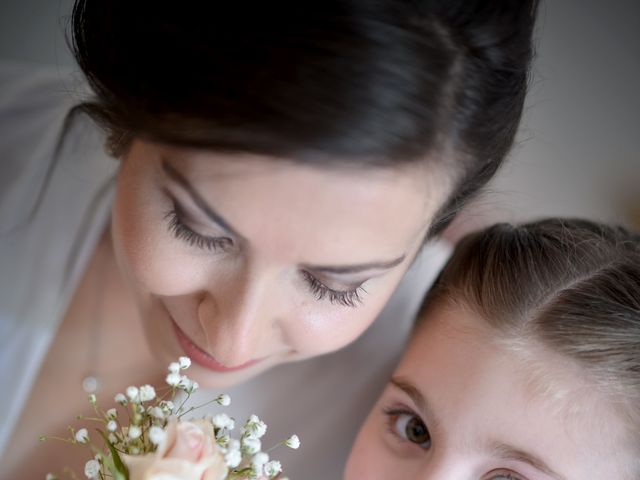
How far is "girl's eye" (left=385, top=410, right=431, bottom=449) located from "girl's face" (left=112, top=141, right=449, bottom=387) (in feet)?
0.88

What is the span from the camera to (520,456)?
1.17 meters

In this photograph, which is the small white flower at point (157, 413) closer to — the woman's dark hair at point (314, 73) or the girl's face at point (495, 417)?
the woman's dark hair at point (314, 73)

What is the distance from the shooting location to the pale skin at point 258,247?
2.95 ft

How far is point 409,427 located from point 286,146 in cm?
79

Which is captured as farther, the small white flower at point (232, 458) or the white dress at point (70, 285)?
the white dress at point (70, 285)

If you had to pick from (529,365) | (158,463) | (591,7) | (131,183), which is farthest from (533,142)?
(158,463)

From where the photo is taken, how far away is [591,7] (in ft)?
7.07

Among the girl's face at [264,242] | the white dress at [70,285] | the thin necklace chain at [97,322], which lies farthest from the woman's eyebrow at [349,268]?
the thin necklace chain at [97,322]

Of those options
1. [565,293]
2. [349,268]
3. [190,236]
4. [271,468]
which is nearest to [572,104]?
[565,293]

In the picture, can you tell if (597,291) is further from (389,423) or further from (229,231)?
(229,231)

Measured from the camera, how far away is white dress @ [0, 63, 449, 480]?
1515 millimetres

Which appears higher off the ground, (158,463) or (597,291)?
(597,291)

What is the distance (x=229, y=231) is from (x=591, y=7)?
1.76 metres

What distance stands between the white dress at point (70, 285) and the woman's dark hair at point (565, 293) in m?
0.37
